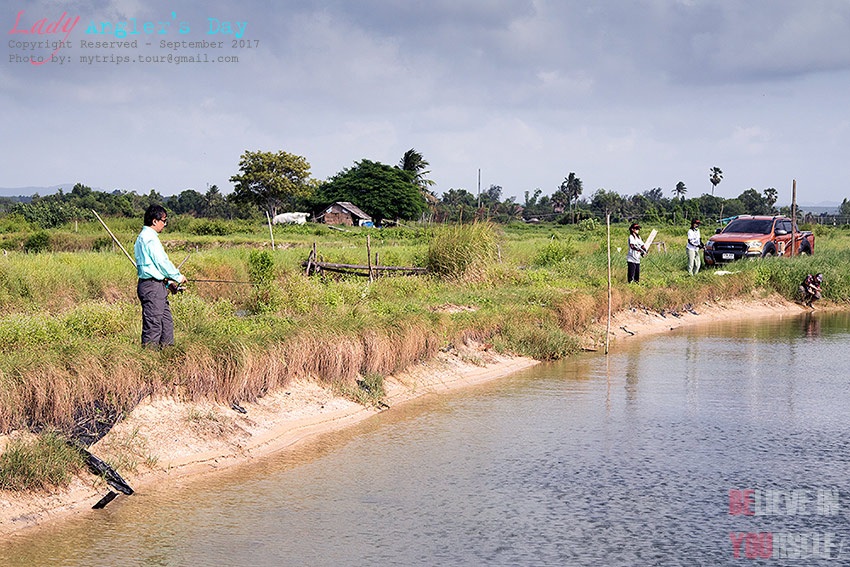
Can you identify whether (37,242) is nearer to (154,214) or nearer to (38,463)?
(154,214)

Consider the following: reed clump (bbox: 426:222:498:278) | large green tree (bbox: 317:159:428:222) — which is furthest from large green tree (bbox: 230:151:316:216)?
reed clump (bbox: 426:222:498:278)

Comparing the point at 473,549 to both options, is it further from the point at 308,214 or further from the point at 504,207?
the point at 504,207

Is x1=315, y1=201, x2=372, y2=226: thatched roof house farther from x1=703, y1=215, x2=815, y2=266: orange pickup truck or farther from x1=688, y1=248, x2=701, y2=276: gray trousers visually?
x1=688, y1=248, x2=701, y2=276: gray trousers

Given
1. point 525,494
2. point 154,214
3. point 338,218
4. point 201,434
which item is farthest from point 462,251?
point 338,218

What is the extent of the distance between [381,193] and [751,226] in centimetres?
3844

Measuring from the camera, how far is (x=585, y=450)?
8.90 metres

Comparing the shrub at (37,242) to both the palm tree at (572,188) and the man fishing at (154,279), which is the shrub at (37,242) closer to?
the man fishing at (154,279)

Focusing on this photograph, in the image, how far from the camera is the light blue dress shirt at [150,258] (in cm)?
891

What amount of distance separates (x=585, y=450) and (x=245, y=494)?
3406 mm

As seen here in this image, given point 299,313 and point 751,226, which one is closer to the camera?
point 299,313

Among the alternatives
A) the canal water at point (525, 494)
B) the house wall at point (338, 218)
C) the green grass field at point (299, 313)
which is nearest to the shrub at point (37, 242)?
the green grass field at point (299, 313)

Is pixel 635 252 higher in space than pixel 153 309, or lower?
higher

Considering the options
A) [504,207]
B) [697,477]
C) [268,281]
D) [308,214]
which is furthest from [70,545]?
[504,207]

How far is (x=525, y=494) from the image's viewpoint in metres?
7.57
